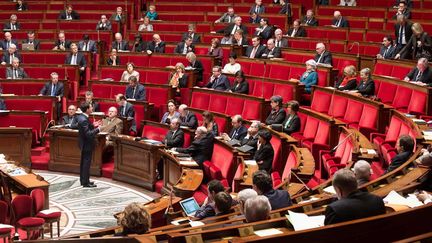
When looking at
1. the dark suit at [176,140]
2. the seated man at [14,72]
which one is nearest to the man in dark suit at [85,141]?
the dark suit at [176,140]

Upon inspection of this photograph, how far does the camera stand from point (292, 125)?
7887 millimetres

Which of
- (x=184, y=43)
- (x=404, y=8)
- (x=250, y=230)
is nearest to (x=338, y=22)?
(x=404, y=8)

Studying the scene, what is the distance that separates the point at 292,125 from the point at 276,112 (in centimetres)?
39

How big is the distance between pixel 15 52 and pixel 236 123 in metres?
4.60

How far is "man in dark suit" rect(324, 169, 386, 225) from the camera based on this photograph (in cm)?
328

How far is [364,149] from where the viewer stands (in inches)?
245

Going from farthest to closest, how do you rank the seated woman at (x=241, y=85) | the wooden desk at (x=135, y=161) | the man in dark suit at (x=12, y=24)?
1. the man in dark suit at (x=12, y=24)
2. the seated woman at (x=241, y=85)
3. the wooden desk at (x=135, y=161)

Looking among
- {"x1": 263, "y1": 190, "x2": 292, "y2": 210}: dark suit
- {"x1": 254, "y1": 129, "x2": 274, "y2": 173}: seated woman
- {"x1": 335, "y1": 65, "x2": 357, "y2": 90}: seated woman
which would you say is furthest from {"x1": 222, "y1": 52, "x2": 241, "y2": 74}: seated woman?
{"x1": 263, "y1": 190, "x2": 292, "y2": 210}: dark suit

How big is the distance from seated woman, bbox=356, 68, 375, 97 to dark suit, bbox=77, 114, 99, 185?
9.87 ft

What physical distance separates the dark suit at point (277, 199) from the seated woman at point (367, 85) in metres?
4.01

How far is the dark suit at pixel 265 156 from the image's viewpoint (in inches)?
272

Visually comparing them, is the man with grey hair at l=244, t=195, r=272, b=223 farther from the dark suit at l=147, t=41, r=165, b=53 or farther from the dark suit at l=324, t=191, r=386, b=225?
the dark suit at l=147, t=41, r=165, b=53

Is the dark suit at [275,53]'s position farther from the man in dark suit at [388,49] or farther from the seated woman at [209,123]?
the seated woman at [209,123]

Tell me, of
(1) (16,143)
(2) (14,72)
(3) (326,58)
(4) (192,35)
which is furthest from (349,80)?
(2) (14,72)
